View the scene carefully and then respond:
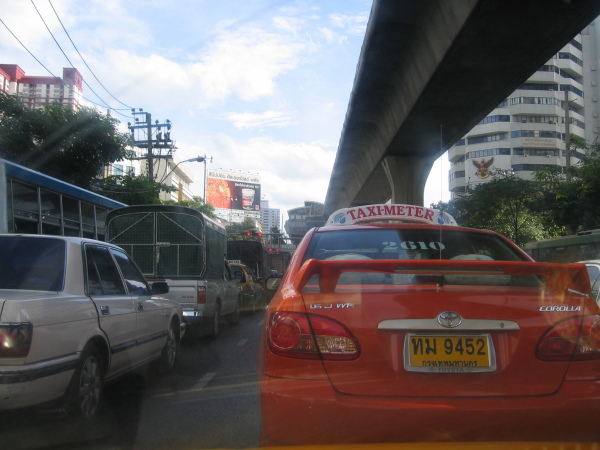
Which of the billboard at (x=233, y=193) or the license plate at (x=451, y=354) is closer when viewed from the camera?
the license plate at (x=451, y=354)

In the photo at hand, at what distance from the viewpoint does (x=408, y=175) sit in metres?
20.8

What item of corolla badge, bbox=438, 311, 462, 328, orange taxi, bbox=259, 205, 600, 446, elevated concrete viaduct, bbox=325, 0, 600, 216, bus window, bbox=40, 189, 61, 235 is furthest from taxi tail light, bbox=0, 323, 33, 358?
bus window, bbox=40, 189, 61, 235

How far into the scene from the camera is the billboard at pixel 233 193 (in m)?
83.5

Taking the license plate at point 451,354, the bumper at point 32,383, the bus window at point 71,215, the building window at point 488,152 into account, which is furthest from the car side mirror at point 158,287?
the building window at point 488,152

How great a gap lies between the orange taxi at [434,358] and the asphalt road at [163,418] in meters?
1.62

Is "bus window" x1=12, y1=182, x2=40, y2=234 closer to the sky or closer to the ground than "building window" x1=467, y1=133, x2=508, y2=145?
closer to the ground

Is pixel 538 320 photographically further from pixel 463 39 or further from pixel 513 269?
pixel 463 39

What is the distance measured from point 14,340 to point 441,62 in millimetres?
9973

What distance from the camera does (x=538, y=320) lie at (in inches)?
104

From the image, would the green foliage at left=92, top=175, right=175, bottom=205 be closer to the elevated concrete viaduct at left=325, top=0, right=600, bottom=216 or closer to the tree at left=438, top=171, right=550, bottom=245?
the elevated concrete viaduct at left=325, top=0, right=600, bottom=216

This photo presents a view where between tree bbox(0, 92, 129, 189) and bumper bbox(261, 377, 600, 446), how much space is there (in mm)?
20439

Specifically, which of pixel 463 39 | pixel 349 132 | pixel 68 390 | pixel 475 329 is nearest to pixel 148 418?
pixel 68 390

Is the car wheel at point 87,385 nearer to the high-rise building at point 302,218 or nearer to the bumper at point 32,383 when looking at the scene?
the bumper at point 32,383

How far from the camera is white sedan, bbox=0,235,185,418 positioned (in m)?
3.62
